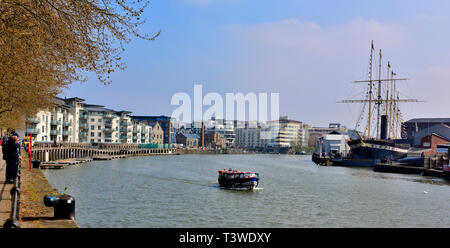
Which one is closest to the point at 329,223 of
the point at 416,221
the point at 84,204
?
the point at 416,221

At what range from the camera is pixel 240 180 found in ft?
167

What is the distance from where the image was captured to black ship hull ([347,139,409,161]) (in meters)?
112

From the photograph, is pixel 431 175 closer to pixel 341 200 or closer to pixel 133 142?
pixel 341 200

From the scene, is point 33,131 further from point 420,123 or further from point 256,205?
point 420,123

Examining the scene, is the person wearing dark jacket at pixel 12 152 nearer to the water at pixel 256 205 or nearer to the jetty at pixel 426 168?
the water at pixel 256 205

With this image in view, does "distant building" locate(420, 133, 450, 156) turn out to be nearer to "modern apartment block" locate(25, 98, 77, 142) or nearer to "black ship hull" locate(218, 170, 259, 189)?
"black ship hull" locate(218, 170, 259, 189)

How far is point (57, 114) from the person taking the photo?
116 metres

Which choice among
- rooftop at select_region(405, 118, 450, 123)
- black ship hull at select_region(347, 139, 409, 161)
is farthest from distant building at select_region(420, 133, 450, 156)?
rooftop at select_region(405, 118, 450, 123)

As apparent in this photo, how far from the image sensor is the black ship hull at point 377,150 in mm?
111812

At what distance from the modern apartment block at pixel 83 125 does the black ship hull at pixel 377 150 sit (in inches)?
3184

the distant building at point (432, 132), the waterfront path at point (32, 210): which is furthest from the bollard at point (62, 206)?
the distant building at point (432, 132)

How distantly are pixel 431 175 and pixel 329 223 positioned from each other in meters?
52.1

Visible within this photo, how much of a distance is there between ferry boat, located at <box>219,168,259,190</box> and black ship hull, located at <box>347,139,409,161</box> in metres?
70.5

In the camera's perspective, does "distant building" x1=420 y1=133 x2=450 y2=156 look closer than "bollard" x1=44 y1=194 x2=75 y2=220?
No
